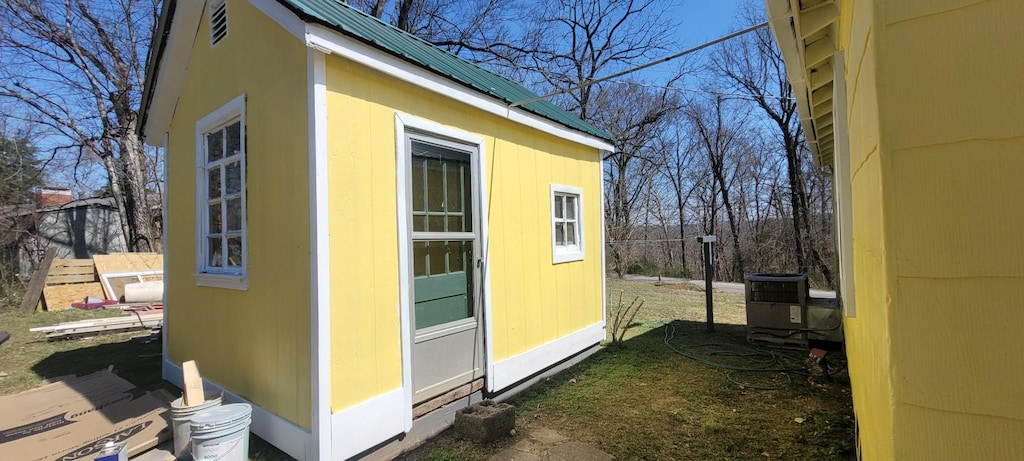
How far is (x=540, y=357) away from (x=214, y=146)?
391 cm

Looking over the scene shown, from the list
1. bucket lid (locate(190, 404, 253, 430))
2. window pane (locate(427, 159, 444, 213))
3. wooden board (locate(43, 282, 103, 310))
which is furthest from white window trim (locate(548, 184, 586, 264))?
wooden board (locate(43, 282, 103, 310))

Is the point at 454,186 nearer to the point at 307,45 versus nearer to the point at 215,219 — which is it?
the point at 307,45

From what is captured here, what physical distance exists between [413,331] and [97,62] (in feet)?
54.1

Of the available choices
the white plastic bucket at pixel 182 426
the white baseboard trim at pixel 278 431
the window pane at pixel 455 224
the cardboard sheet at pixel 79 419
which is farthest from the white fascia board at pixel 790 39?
the cardboard sheet at pixel 79 419

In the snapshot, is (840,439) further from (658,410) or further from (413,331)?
(413,331)

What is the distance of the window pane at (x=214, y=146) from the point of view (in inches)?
163

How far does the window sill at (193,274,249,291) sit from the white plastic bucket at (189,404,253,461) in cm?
102

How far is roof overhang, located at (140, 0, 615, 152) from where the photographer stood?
2951mm

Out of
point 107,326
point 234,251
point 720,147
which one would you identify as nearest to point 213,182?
point 234,251

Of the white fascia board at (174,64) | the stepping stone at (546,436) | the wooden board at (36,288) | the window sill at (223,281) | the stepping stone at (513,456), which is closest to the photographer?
the stepping stone at (513,456)

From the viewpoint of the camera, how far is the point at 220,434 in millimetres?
2717

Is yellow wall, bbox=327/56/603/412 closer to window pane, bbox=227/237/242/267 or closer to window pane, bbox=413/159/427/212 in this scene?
window pane, bbox=413/159/427/212

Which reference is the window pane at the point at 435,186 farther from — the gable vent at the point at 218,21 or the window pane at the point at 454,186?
the gable vent at the point at 218,21

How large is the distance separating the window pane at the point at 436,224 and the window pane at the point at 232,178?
1668 millimetres
